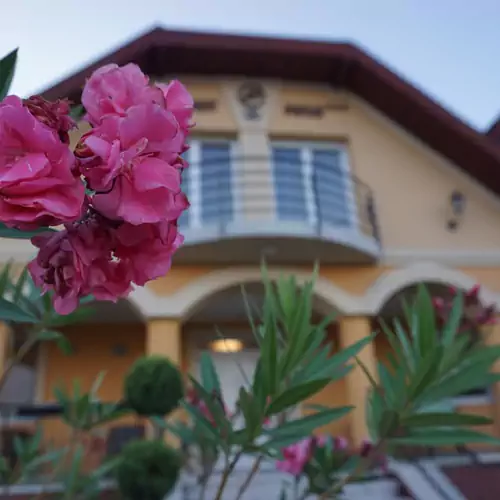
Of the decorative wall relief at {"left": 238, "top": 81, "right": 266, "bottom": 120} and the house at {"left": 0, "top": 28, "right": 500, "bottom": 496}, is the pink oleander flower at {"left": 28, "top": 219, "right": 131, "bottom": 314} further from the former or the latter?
the decorative wall relief at {"left": 238, "top": 81, "right": 266, "bottom": 120}

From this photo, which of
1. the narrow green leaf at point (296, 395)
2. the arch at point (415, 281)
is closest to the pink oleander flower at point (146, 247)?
the narrow green leaf at point (296, 395)

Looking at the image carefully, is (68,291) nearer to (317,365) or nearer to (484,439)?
(317,365)

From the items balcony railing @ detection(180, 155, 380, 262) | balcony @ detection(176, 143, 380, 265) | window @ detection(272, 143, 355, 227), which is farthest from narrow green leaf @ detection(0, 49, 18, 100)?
window @ detection(272, 143, 355, 227)

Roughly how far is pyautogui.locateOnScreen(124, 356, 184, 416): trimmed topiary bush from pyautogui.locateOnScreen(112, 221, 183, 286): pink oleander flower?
316 cm

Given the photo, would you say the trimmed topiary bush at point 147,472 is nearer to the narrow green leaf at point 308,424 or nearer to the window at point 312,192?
the narrow green leaf at point 308,424

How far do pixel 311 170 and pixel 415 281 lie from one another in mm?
2451

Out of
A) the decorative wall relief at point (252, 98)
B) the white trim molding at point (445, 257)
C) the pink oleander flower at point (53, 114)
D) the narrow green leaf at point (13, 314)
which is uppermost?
the decorative wall relief at point (252, 98)

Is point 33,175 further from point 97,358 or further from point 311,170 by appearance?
point 97,358

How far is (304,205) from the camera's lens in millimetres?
9391

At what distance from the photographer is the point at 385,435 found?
5.82 feet

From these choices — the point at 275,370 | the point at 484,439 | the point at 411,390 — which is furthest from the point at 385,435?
the point at 275,370

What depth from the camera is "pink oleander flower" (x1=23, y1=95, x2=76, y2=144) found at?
821 millimetres

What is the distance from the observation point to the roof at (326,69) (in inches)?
383

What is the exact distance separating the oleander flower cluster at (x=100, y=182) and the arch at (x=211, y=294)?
7.63m
